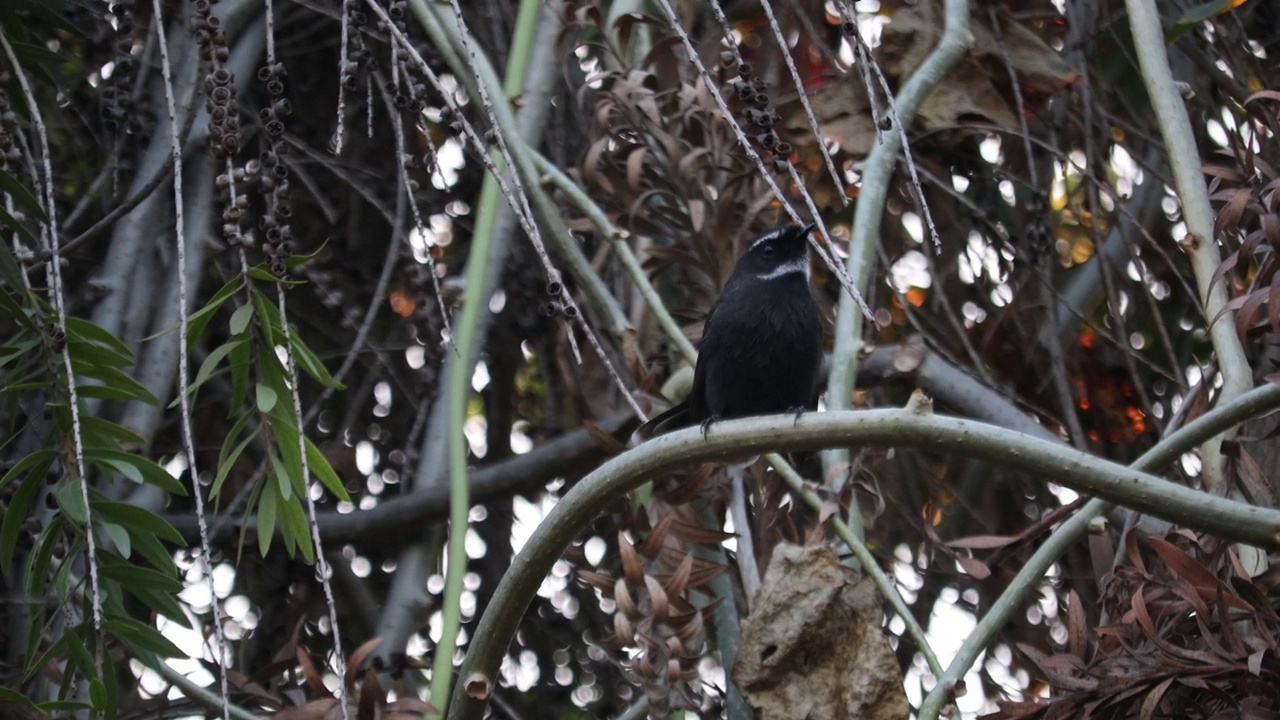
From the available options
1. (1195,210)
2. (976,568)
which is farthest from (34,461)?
(1195,210)

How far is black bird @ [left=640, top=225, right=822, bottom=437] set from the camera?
13.7ft

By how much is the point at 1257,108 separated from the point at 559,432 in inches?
89.8

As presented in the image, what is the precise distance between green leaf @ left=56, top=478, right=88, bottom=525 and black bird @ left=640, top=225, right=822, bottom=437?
1.79 m

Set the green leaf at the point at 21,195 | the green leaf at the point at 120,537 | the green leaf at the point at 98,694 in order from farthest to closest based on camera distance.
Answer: the green leaf at the point at 120,537
the green leaf at the point at 21,195
the green leaf at the point at 98,694

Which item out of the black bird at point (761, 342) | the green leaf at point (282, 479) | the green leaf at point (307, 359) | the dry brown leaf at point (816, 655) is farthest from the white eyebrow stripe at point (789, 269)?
the green leaf at point (282, 479)

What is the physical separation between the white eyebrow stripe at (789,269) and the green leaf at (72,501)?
2142mm

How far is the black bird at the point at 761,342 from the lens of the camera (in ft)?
13.7

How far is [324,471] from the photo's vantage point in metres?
2.81

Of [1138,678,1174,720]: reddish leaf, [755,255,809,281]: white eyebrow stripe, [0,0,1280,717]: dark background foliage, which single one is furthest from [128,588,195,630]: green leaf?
[755,255,809,281]: white eyebrow stripe

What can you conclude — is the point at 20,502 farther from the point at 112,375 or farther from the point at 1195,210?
the point at 1195,210

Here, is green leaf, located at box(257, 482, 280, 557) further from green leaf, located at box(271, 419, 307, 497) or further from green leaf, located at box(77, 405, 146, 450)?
green leaf, located at box(77, 405, 146, 450)

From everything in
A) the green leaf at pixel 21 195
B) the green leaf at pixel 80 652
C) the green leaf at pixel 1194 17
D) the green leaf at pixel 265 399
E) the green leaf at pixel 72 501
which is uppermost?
the green leaf at pixel 1194 17

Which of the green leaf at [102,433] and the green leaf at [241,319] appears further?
the green leaf at [102,433]

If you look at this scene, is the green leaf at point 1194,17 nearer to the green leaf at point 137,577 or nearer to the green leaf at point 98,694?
the green leaf at point 137,577
